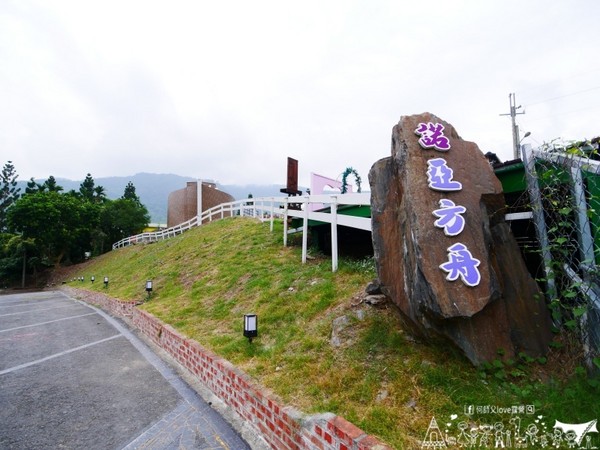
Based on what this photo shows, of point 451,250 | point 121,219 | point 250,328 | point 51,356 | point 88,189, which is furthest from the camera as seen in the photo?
point 88,189

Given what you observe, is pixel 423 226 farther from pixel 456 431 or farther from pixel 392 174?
pixel 456 431

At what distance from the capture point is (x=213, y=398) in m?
4.50

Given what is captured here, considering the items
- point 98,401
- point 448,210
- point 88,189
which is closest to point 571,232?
point 448,210

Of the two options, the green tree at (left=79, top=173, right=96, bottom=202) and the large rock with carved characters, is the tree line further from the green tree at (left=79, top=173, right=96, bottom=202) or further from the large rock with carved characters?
the large rock with carved characters

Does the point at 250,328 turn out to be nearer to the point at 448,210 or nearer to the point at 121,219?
the point at 448,210

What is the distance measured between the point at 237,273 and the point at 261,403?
508cm

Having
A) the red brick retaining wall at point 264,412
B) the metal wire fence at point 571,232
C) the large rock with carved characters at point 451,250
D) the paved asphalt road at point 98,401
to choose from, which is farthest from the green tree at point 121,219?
the metal wire fence at point 571,232

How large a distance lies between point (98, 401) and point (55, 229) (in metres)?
33.2

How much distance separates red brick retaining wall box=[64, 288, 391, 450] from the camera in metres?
2.65

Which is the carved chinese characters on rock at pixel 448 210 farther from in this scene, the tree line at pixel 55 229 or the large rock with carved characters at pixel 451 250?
the tree line at pixel 55 229

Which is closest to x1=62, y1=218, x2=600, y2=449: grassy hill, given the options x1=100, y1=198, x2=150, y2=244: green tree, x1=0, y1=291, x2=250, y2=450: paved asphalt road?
x1=0, y1=291, x2=250, y2=450: paved asphalt road

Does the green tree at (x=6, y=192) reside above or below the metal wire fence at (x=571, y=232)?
above

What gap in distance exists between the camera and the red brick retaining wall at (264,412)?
265 cm

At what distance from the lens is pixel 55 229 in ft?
104
